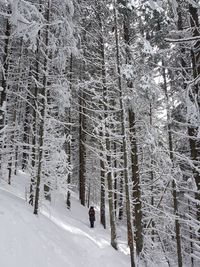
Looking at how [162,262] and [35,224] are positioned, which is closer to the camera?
[35,224]

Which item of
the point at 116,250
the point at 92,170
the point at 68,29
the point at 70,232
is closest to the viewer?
the point at 68,29

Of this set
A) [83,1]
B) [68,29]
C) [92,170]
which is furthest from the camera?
[92,170]

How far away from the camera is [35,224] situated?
35.7 ft

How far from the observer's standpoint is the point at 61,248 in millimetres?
10844

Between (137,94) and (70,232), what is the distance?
6.68 m

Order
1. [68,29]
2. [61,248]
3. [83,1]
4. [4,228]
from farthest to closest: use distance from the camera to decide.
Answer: [83,1], [68,29], [61,248], [4,228]

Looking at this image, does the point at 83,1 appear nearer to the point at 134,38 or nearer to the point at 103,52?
the point at 103,52

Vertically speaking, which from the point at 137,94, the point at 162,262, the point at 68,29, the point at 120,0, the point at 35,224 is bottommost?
the point at 162,262

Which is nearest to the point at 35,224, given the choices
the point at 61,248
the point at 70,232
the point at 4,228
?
the point at 61,248

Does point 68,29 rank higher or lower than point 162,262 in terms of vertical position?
higher

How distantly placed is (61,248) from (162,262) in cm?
644

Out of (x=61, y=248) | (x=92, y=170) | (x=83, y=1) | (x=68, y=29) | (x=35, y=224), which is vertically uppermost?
(x=83, y=1)

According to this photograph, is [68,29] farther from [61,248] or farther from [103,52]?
[61,248]

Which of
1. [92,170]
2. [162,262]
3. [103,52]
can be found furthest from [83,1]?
[92,170]
